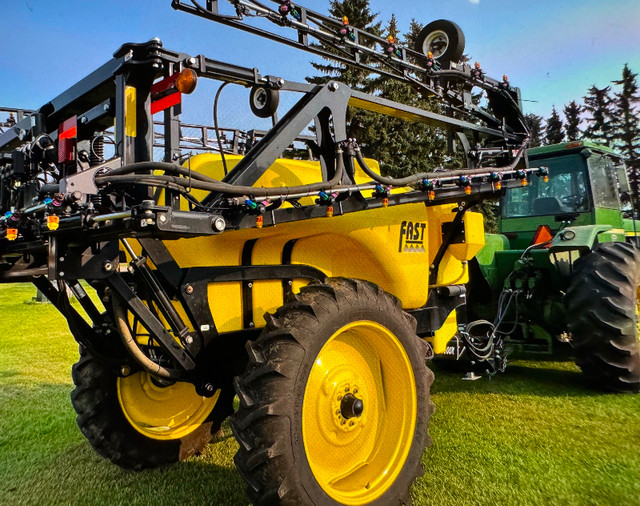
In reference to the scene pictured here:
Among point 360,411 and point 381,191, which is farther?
point 381,191

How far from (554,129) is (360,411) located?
125 ft

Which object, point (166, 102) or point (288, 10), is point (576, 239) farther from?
point (166, 102)

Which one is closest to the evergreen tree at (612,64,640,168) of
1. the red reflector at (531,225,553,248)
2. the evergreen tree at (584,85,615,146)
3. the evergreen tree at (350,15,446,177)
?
the evergreen tree at (584,85,615,146)

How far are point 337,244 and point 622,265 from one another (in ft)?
9.97

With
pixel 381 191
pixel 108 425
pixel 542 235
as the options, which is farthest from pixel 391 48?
pixel 542 235

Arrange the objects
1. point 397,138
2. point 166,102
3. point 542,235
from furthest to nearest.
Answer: point 397,138 → point 542,235 → point 166,102

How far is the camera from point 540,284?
5527mm

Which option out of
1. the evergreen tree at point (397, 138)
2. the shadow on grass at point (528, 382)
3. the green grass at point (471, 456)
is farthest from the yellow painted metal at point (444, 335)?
the evergreen tree at point (397, 138)

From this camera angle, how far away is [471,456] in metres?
3.43

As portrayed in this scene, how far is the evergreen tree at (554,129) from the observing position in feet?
111

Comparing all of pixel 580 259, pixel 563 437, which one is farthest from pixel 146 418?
pixel 580 259

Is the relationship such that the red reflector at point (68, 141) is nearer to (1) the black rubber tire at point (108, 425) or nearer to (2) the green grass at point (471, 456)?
(1) the black rubber tire at point (108, 425)

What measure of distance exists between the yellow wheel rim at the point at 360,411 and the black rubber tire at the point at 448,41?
2479 millimetres

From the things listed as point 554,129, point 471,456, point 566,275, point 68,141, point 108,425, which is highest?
point 554,129
